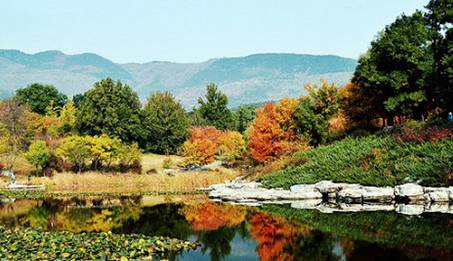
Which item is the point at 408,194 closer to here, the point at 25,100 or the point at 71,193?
the point at 71,193

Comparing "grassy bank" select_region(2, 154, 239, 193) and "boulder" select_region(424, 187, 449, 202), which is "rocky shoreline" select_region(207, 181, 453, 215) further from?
"grassy bank" select_region(2, 154, 239, 193)

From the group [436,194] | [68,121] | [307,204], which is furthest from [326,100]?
[68,121]

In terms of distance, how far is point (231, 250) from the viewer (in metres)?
17.4

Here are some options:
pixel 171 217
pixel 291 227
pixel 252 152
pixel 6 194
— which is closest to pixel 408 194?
pixel 291 227

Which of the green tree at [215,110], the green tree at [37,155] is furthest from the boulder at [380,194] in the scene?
the green tree at [215,110]

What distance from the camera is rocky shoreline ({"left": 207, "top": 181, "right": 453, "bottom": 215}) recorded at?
83.0 ft

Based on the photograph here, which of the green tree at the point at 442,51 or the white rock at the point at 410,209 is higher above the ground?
the green tree at the point at 442,51

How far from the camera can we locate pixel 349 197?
28453 mm

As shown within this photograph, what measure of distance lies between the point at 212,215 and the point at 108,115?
40776mm

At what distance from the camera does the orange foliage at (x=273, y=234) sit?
16.6 meters

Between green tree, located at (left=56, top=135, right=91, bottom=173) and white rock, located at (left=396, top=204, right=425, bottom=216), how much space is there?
33811mm

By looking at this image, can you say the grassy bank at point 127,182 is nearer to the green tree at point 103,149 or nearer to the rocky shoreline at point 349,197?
the green tree at point 103,149

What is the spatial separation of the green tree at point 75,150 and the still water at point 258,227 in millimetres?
20102

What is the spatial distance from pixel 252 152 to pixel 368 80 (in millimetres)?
11265
